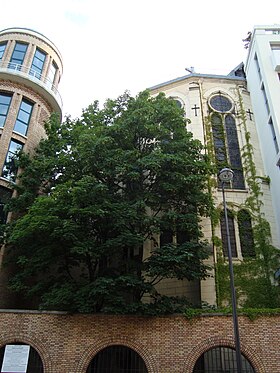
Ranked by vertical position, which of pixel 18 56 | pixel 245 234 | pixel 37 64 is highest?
pixel 18 56

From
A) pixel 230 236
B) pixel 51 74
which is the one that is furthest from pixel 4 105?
pixel 230 236

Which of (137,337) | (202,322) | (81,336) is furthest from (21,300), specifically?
(202,322)

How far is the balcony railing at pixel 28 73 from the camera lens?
2328 cm

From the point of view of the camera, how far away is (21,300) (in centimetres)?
1889

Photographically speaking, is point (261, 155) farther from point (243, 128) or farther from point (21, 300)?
point (21, 300)

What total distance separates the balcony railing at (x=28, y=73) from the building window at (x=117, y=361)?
18085 mm

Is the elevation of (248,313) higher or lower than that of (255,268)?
lower

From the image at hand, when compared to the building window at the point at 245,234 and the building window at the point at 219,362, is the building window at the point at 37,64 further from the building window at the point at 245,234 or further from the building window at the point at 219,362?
the building window at the point at 219,362

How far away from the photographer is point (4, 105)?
22781 mm

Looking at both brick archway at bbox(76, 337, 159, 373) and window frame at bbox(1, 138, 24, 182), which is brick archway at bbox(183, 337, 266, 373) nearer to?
brick archway at bbox(76, 337, 159, 373)

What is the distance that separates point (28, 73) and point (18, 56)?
1.90 meters

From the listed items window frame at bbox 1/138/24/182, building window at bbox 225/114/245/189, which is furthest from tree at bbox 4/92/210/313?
A: building window at bbox 225/114/245/189

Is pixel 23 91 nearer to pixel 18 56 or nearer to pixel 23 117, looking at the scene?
pixel 23 117

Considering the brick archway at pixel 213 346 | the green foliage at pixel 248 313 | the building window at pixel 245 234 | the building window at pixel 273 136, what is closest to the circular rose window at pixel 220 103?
the building window at pixel 273 136
